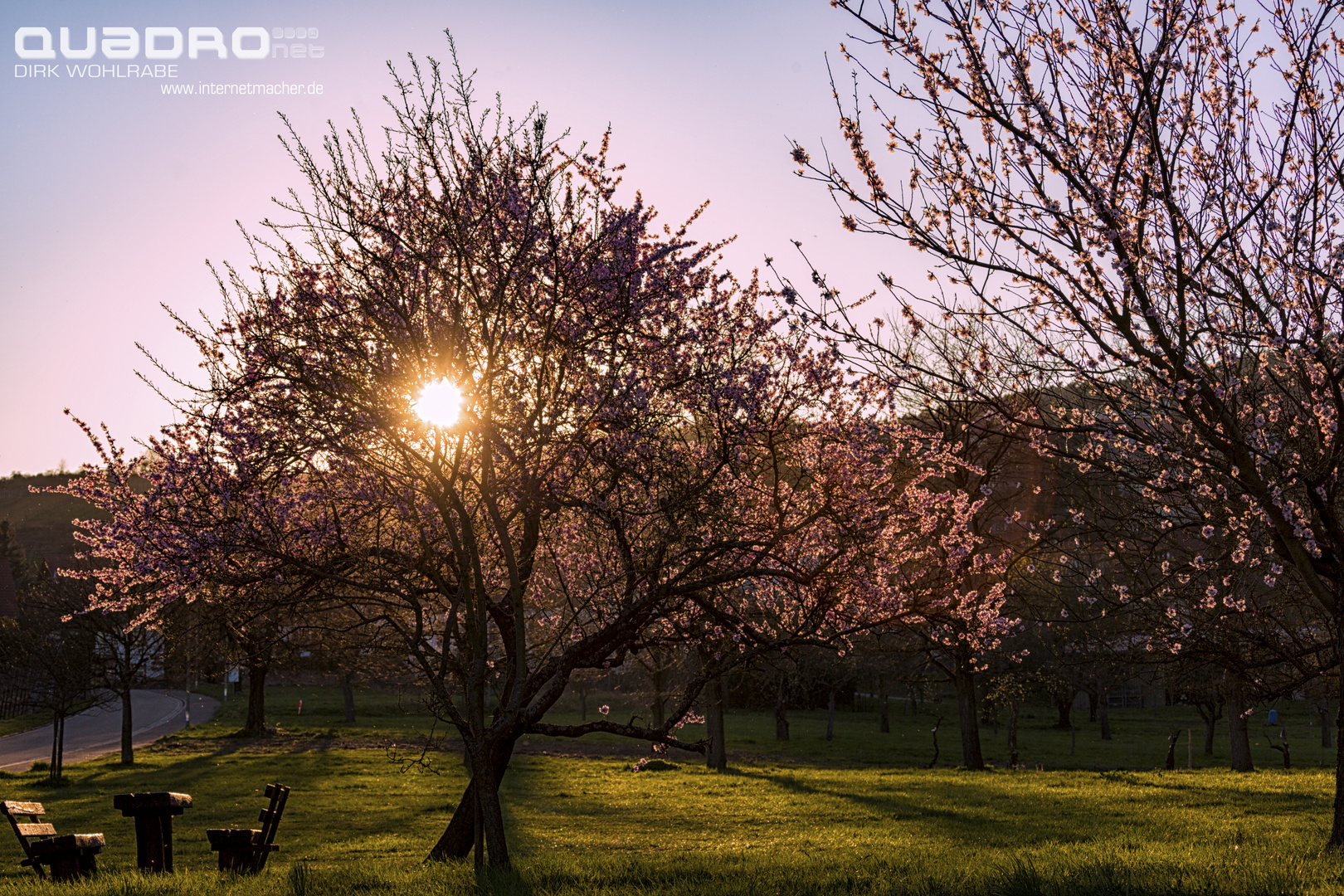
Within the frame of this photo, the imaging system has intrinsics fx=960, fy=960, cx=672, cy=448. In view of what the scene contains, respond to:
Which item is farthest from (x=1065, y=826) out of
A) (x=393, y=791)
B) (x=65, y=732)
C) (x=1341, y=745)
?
(x=65, y=732)

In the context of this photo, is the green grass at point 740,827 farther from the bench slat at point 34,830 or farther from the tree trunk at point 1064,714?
the tree trunk at point 1064,714

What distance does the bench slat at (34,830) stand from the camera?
9875mm

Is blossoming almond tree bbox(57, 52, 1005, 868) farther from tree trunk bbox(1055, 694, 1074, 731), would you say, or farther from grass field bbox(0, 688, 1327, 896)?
tree trunk bbox(1055, 694, 1074, 731)

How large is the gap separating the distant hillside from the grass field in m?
103

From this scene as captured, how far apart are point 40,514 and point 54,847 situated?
170525 mm

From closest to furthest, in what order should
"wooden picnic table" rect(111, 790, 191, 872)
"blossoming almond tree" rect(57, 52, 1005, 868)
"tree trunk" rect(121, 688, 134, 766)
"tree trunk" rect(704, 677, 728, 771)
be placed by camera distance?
"blossoming almond tree" rect(57, 52, 1005, 868), "wooden picnic table" rect(111, 790, 191, 872), "tree trunk" rect(704, 677, 728, 771), "tree trunk" rect(121, 688, 134, 766)

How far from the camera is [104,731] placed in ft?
157

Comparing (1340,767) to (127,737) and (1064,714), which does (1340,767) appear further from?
(1064,714)

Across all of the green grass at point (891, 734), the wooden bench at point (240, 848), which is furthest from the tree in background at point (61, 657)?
the wooden bench at point (240, 848)

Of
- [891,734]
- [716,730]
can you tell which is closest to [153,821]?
[716,730]

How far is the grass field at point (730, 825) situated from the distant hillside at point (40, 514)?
338 feet

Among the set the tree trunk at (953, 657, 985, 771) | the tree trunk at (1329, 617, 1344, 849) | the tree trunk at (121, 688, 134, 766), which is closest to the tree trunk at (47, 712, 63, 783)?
the tree trunk at (121, 688, 134, 766)

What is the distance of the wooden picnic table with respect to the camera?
11086 mm

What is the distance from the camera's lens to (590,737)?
161 feet
